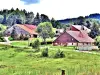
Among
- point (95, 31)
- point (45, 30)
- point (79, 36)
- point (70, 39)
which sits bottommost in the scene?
point (70, 39)

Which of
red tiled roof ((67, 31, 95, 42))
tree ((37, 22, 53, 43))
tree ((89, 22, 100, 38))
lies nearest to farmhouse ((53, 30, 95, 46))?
red tiled roof ((67, 31, 95, 42))

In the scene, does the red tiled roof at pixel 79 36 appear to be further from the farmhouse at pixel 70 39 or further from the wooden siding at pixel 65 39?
the wooden siding at pixel 65 39

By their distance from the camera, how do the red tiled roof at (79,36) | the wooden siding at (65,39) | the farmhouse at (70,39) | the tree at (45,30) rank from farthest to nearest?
the tree at (45,30) < the red tiled roof at (79,36) < the wooden siding at (65,39) < the farmhouse at (70,39)

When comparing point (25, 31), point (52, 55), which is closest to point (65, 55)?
point (52, 55)

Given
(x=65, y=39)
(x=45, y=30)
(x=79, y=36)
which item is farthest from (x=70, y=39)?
(x=45, y=30)

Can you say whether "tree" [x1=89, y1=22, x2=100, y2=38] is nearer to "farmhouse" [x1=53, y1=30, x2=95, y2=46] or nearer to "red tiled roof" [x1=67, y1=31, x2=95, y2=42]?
"red tiled roof" [x1=67, y1=31, x2=95, y2=42]

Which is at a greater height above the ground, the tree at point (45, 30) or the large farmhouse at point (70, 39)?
the tree at point (45, 30)

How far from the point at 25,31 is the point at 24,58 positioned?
302 ft

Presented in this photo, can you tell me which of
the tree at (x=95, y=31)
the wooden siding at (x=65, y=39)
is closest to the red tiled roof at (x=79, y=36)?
the wooden siding at (x=65, y=39)

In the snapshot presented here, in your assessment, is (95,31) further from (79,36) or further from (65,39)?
(65,39)

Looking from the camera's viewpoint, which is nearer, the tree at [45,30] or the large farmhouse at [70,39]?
the large farmhouse at [70,39]

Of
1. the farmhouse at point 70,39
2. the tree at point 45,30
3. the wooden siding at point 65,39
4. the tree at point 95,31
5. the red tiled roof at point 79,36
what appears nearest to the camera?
the farmhouse at point 70,39

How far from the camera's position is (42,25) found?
119 meters

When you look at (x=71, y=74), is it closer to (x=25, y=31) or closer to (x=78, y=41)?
(x=78, y=41)
